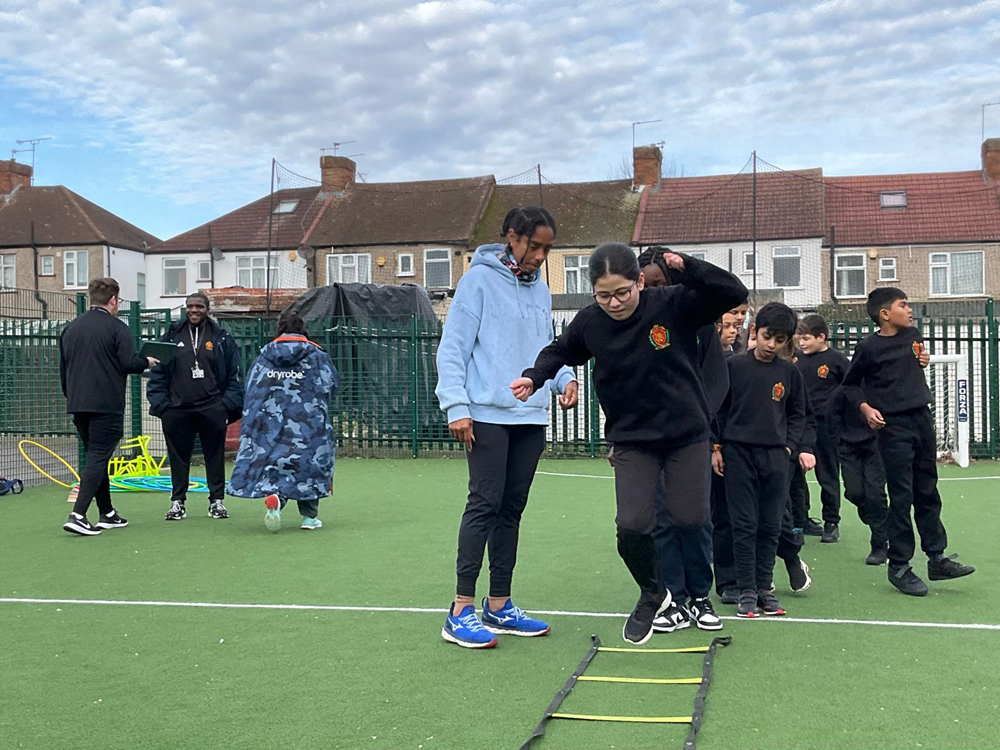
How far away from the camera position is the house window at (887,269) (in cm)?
3575

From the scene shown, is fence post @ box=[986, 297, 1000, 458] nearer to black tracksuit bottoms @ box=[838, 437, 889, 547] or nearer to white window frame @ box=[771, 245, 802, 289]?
black tracksuit bottoms @ box=[838, 437, 889, 547]

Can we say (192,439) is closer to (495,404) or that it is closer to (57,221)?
(495,404)

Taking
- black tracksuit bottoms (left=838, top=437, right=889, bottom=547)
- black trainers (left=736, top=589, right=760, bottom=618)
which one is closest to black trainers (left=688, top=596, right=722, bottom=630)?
black trainers (left=736, top=589, right=760, bottom=618)

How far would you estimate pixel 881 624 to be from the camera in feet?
18.2

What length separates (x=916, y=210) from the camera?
37.0 meters

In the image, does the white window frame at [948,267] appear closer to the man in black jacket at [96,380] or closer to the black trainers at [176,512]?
the black trainers at [176,512]

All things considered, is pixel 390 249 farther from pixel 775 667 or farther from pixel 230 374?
pixel 775 667

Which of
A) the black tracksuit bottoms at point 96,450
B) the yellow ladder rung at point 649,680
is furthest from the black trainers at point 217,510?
the yellow ladder rung at point 649,680

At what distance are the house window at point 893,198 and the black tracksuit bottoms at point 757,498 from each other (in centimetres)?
3392

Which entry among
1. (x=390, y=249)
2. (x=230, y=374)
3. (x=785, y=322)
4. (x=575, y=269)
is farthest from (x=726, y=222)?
(x=785, y=322)

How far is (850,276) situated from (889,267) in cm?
122

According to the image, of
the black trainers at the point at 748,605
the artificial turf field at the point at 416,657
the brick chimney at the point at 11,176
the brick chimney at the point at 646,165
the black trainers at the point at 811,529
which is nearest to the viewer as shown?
the artificial turf field at the point at 416,657

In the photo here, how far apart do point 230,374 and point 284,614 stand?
15.4ft

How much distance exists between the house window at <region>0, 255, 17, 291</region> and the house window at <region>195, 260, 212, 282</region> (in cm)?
836
